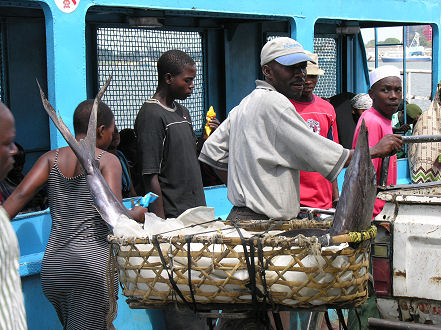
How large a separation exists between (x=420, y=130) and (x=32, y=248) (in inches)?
150

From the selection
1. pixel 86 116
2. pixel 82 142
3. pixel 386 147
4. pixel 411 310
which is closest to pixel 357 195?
pixel 386 147

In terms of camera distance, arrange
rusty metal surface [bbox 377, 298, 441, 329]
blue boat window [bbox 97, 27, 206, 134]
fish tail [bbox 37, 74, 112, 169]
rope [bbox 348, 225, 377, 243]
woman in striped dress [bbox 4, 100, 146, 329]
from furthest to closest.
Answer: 1. blue boat window [bbox 97, 27, 206, 134]
2. woman in striped dress [bbox 4, 100, 146, 329]
3. rusty metal surface [bbox 377, 298, 441, 329]
4. fish tail [bbox 37, 74, 112, 169]
5. rope [bbox 348, 225, 377, 243]

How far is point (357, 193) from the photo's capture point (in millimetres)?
2934

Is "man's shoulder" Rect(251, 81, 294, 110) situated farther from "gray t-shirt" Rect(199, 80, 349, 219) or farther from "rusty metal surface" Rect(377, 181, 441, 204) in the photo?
"rusty metal surface" Rect(377, 181, 441, 204)

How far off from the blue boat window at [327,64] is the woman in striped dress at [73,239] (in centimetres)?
563

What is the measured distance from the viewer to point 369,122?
5191 mm

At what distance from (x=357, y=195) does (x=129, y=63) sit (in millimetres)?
4688

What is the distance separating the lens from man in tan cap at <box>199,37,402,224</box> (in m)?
3.56

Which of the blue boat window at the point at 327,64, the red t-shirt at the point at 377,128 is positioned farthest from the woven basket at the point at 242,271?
the blue boat window at the point at 327,64

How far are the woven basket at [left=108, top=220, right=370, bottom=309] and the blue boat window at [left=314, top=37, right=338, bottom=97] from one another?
21.1 ft

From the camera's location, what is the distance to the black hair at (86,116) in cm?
411

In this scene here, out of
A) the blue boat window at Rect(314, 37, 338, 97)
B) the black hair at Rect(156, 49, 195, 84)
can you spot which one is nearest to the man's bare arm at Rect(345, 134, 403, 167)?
the black hair at Rect(156, 49, 195, 84)

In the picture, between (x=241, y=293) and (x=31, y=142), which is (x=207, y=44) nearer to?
(x=31, y=142)

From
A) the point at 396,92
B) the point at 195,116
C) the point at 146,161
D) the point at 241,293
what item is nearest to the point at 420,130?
the point at 396,92
